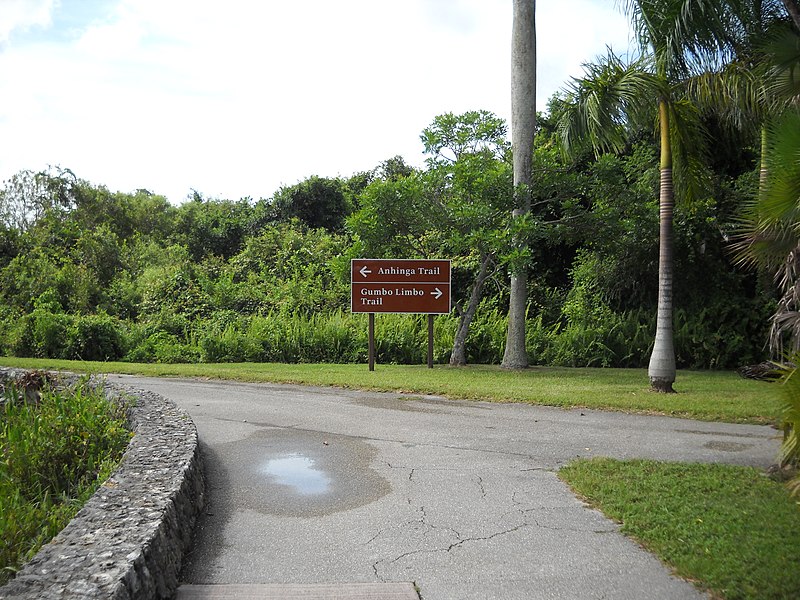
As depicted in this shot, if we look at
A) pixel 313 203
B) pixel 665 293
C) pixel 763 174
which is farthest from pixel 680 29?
pixel 313 203

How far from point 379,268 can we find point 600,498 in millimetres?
10941

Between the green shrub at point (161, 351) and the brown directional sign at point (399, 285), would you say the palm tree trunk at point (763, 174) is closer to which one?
the brown directional sign at point (399, 285)

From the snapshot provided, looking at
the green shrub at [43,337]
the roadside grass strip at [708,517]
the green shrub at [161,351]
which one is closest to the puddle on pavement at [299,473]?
the roadside grass strip at [708,517]

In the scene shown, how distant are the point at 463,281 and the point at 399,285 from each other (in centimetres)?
611

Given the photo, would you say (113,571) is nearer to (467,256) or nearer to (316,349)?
(316,349)

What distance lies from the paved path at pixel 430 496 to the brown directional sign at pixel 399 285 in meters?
5.58

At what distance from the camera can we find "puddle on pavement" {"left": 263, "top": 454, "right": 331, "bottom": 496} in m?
6.55

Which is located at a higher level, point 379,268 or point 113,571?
point 379,268

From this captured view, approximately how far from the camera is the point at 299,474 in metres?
7.01

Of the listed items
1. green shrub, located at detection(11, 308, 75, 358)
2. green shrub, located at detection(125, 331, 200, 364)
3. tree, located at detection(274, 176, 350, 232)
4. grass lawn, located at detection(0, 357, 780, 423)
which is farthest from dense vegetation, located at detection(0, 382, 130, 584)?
tree, located at detection(274, 176, 350, 232)

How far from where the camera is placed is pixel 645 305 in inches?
800

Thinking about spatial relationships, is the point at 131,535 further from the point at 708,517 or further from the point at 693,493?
the point at 693,493

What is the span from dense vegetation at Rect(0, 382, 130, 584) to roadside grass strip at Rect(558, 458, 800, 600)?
13.4ft

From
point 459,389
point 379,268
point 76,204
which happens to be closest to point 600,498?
point 459,389
